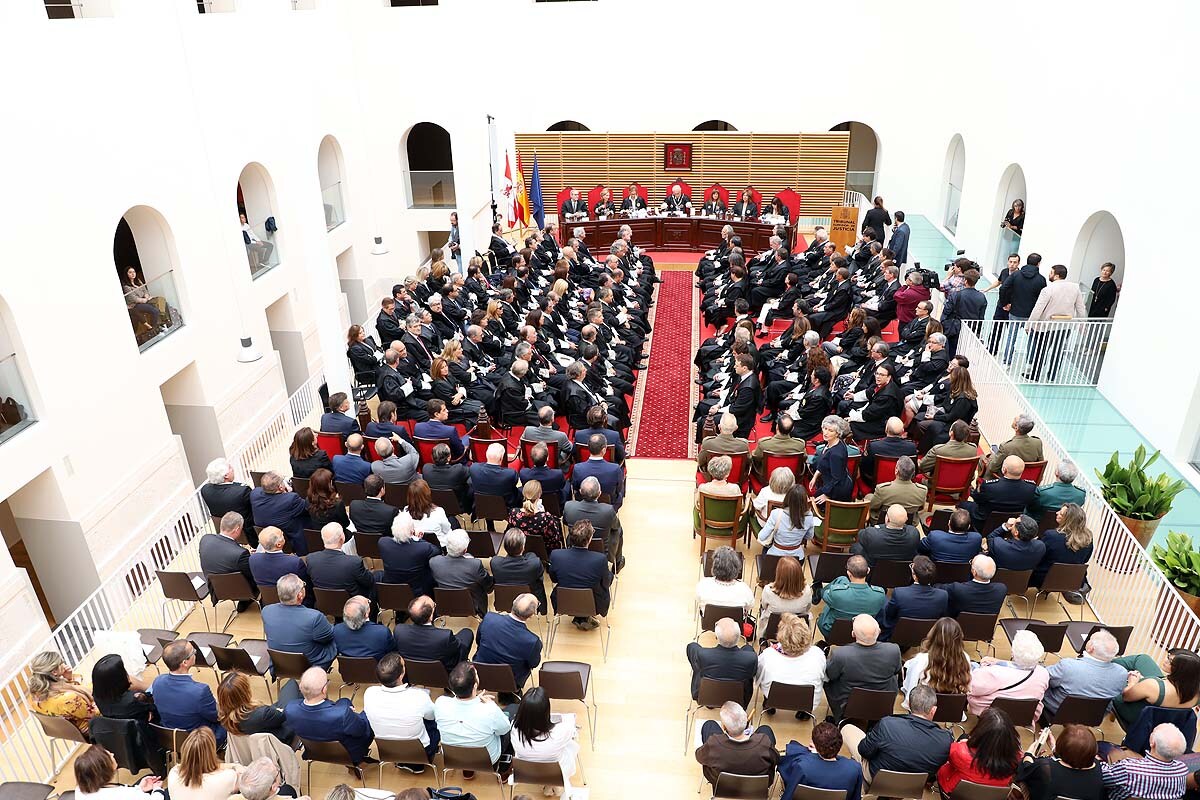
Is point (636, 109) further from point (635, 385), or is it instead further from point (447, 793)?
point (447, 793)

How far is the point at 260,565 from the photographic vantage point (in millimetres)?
7309

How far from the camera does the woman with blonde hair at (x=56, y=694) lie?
5980 mm

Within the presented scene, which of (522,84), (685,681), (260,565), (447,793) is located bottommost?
(685,681)

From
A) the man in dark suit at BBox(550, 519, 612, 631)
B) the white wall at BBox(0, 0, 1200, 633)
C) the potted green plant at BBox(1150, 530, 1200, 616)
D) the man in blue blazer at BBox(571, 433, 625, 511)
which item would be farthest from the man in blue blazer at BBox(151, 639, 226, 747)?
the potted green plant at BBox(1150, 530, 1200, 616)

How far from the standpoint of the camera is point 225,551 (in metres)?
7.53

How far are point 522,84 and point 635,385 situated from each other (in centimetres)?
1309

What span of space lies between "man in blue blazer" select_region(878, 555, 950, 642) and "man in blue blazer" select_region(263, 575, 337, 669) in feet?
15.1

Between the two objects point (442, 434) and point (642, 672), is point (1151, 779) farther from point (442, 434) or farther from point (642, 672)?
point (442, 434)

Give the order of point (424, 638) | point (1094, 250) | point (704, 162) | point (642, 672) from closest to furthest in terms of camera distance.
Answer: point (424, 638) < point (642, 672) < point (1094, 250) < point (704, 162)

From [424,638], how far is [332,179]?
46.7 feet

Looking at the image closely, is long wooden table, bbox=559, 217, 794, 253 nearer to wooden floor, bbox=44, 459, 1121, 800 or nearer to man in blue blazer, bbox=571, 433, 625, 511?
wooden floor, bbox=44, 459, 1121, 800

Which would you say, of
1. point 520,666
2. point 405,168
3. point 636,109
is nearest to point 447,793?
point 520,666

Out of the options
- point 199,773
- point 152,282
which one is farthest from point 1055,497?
point 152,282

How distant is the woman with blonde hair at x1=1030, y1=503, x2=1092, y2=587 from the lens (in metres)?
7.27
